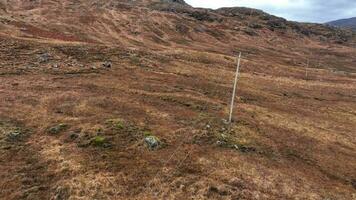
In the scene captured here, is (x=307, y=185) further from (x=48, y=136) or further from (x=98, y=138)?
(x=48, y=136)

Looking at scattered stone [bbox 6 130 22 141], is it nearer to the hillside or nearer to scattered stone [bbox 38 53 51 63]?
the hillside

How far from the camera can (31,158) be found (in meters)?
19.3

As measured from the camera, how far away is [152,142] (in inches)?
840

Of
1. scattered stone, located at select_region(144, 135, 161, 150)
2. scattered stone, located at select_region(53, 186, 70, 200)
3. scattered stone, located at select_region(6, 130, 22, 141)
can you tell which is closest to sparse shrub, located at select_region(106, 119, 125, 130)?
scattered stone, located at select_region(144, 135, 161, 150)

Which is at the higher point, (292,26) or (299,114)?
(292,26)

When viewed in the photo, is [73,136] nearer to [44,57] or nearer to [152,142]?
[152,142]

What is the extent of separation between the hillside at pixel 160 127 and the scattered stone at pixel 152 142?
86 mm

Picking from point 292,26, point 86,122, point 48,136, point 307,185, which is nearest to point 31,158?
point 48,136

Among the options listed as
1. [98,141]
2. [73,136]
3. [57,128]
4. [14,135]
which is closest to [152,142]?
[98,141]

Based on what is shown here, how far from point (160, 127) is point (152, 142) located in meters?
2.89

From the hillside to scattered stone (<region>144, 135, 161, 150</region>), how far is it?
86mm

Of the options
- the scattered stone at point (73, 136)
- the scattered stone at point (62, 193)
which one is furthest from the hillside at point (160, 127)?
the scattered stone at point (73, 136)

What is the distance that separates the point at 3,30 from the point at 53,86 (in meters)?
27.9

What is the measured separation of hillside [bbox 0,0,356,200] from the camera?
58.2ft
